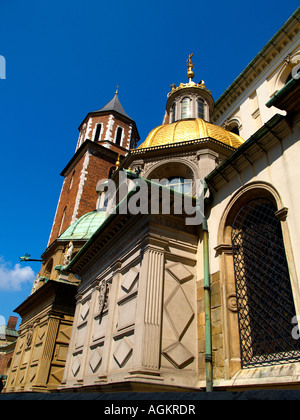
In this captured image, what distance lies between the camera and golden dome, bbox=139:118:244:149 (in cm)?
1320

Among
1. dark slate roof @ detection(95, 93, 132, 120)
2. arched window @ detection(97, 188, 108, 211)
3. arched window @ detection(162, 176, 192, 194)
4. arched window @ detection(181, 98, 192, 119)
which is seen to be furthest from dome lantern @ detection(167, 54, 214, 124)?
dark slate roof @ detection(95, 93, 132, 120)

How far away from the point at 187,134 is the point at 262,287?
8.14 metres

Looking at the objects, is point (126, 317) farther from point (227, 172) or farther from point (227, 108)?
point (227, 108)

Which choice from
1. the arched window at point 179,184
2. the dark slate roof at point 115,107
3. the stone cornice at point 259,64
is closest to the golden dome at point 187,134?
the arched window at point 179,184

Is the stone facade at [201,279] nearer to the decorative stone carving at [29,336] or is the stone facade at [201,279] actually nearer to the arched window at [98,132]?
the decorative stone carving at [29,336]

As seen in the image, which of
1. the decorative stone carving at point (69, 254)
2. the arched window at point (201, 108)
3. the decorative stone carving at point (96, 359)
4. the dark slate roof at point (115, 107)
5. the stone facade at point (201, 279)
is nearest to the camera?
the stone facade at point (201, 279)

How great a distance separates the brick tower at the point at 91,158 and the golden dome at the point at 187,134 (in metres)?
13.4

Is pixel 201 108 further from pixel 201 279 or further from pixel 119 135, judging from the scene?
pixel 119 135

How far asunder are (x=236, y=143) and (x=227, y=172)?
564 centimetres

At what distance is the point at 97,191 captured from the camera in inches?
1083

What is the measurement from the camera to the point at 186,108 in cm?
1853

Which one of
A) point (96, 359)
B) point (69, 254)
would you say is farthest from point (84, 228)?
point (96, 359)

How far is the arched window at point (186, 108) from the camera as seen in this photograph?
714 inches
